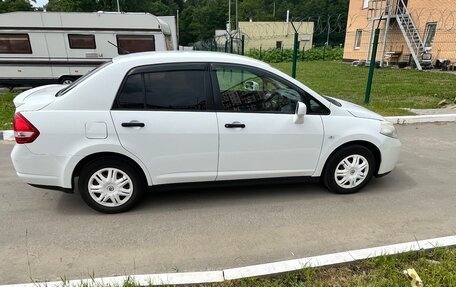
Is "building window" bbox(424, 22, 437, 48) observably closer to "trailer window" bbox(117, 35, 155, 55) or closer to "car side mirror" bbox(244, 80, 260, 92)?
"trailer window" bbox(117, 35, 155, 55)

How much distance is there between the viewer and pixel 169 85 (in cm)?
353

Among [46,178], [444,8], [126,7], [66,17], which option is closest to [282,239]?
[46,178]

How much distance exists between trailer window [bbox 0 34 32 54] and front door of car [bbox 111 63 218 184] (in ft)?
33.2

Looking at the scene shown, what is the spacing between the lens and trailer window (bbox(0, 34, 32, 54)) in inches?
442

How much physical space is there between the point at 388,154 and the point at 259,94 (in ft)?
5.73

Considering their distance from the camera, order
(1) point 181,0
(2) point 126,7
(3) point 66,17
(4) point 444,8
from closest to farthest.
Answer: (3) point 66,17, (4) point 444,8, (2) point 126,7, (1) point 181,0

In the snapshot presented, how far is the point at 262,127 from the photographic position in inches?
143

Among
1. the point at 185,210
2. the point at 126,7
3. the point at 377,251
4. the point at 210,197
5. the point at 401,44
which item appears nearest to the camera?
the point at 377,251

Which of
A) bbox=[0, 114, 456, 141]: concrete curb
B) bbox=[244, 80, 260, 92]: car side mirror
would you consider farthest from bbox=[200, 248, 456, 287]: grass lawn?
bbox=[0, 114, 456, 141]: concrete curb

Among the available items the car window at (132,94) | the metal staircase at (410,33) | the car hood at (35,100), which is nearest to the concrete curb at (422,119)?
the car window at (132,94)

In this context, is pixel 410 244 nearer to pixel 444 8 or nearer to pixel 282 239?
pixel 282 239

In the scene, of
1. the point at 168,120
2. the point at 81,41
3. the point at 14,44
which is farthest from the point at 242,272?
the point at 14,44

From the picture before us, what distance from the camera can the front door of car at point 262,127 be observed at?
142 inches

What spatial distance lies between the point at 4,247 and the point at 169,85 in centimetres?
214
